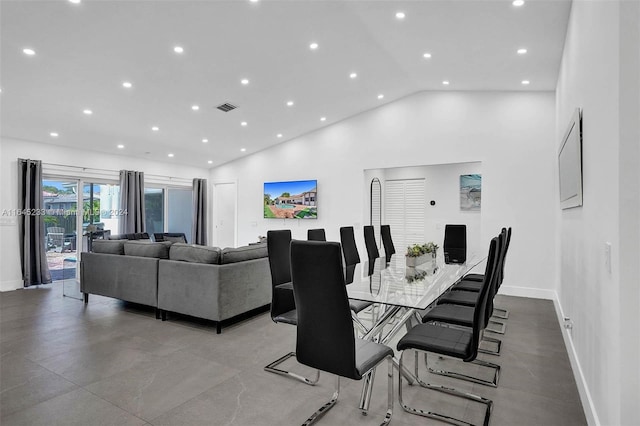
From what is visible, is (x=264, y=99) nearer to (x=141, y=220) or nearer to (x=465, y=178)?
(x=465, y=178)

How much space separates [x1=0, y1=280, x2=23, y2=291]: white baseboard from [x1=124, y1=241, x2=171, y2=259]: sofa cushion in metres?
3.06

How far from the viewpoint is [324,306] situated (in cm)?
182

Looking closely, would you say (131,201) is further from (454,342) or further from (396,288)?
(454,342)

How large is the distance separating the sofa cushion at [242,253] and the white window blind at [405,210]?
350cm

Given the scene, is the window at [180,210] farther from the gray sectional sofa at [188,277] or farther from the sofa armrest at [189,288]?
the sofa armrest at [189,288]

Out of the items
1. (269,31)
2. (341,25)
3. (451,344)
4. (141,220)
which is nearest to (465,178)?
(341,25)

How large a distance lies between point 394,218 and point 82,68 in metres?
5.67

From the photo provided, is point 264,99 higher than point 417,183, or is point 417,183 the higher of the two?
point 264,99

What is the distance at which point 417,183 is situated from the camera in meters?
6.89

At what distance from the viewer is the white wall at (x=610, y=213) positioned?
1.42 m

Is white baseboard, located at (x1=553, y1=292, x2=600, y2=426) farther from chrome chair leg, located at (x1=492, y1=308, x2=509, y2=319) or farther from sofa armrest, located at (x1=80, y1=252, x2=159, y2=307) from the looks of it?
sofa armrest, located at (x1=80, y1=252, x2=159, y2=307)

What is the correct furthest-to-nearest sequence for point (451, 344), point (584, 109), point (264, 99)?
point (264, 99)
point (584, 109)
point (451, 344)

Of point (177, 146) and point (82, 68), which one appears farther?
point (177, 146)

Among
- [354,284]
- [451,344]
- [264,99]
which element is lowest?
[451,344]
